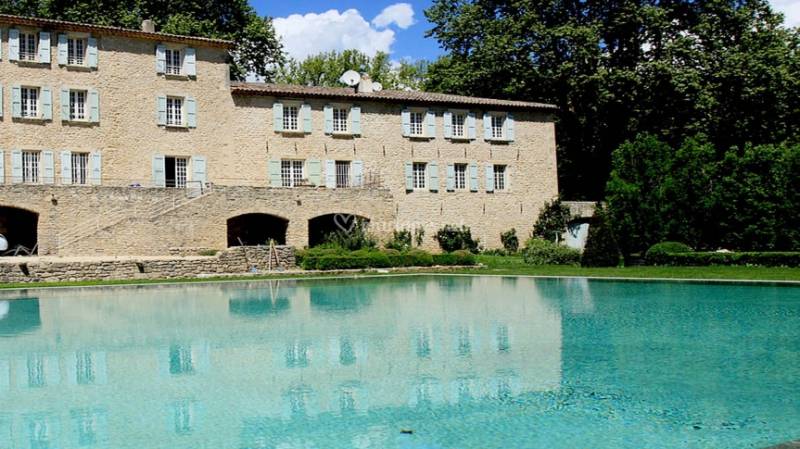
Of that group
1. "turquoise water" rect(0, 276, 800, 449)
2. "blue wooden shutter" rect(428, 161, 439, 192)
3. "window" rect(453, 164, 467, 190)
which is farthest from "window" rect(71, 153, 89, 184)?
"window" rect(453, 164, 467, 190)

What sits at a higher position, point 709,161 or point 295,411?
point 709,161

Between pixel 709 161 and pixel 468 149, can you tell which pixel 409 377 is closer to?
pixel 709 161

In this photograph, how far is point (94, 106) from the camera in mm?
30797

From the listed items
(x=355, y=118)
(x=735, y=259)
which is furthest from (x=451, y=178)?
(x=735, y=259)

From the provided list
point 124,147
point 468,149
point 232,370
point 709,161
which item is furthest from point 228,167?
point 232,370

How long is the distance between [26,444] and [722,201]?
26.7m

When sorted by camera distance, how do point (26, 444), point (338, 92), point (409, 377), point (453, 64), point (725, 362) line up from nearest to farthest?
point (26, 444), point (409, 377), point (725, 362), point (338, 92), point (453, 64)

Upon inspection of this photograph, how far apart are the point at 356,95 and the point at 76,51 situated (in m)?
12.0

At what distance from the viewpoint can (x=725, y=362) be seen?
9141 millimetres

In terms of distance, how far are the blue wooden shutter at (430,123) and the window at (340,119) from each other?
154 inches

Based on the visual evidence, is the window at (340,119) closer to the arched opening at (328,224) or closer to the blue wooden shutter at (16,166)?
the arched opening at (328,224)

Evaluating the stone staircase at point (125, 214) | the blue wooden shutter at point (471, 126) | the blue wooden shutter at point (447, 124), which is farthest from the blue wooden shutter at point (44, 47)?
the blue wooden shutter at point (471, 126)

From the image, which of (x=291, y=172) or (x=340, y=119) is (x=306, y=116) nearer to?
(x=340, y=119)

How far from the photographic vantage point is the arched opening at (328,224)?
105ft
